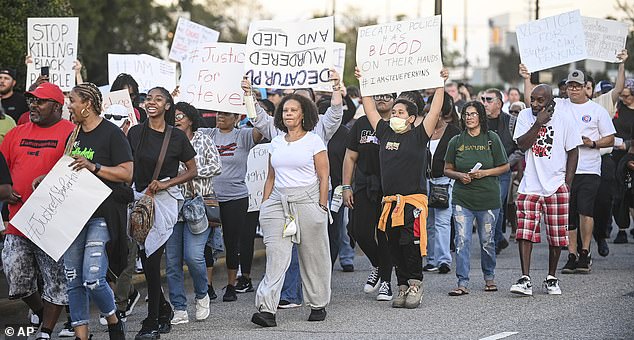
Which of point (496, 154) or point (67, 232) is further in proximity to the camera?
point (496, 154)

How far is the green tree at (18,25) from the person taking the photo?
604 inches

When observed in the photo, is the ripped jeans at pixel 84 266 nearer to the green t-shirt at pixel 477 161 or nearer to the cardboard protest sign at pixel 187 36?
the green t-shirt at pixel 477 161

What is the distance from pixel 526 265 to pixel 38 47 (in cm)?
587

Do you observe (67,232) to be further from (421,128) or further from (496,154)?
(496,154)

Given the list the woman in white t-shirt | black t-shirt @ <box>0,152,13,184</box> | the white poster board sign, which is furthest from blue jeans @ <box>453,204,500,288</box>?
black t-shirt @ <box>0,152,13,184</box>

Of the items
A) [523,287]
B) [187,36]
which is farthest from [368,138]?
[187,36]

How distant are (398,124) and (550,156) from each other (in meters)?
1.74

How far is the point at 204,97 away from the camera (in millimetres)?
11203

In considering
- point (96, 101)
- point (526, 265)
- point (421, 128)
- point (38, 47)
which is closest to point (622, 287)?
point (526, 265)

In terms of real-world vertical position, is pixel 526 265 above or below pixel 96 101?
below

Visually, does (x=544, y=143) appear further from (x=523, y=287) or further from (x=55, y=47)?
(x=55, y=47)

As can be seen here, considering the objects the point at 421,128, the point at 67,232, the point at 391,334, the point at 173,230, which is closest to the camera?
the point at 67,232

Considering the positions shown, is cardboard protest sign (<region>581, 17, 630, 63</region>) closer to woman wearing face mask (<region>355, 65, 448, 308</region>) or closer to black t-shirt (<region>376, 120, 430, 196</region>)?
woman wearing face mask (<region>355, 65, 448, 308</region>)

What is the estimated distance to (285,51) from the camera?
431 inches
